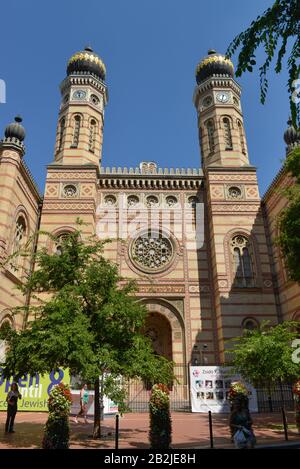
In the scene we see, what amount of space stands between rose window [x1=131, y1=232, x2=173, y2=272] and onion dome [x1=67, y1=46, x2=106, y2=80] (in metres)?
13.2

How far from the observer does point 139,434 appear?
32.0 ft

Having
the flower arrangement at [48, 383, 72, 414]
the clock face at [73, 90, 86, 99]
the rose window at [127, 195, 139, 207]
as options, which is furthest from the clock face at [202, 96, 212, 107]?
the flower arrangement at [48, 383, 72, 414]

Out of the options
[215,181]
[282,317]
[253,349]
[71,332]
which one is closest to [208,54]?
[215,181]

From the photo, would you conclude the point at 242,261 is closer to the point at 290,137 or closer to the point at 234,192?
the point at 234,192

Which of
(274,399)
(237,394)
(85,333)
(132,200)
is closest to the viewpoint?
(237,394)

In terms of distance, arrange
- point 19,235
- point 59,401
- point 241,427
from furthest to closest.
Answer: point 19,235 < point 59,401 < point 241,427

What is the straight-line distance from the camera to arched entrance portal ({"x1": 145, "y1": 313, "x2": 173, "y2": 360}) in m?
19.6

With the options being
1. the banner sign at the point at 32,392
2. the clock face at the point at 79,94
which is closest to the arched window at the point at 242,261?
the banner sign at the point at 32,392

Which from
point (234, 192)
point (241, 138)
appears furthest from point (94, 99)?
point (234, 192)

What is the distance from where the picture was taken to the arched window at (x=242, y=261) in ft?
64.3

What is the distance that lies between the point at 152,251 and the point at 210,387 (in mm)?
8448

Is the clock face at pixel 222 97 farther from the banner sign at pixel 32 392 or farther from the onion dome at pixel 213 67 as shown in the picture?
the banner sign at pixel 32 392

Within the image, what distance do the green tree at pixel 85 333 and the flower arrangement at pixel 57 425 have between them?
1143 millimetres
